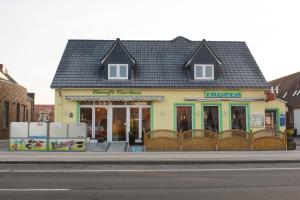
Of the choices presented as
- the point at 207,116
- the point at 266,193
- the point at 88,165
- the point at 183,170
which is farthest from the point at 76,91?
the point at 266,193

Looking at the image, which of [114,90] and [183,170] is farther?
[114,90]

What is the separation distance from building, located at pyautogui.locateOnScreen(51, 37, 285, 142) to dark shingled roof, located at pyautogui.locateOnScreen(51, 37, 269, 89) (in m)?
0.06

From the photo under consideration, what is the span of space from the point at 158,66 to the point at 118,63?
266cm

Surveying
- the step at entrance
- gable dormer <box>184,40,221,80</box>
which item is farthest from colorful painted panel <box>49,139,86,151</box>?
gable dormer <box>184,40,221,80</box>

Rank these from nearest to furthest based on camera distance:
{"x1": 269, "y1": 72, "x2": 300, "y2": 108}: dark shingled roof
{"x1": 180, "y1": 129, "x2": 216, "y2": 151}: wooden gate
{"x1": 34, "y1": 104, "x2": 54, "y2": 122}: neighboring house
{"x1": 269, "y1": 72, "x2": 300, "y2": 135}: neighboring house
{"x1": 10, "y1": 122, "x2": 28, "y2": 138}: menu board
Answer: {"x1": 10, "y1": 122, "x2": 28, "y2": 138}: menu board
{"x1": 180, "y1": 129, "x2": 216, "y2": 151}: wooden gate
{"x1": 34, "y1": 104, "x2": 54, "y2": 122}: neighboring house
{"x1": 269, "y1": 72, "x2": 300, "y2": 135}: neighboring house
{"x1": 269, "y1": 72, "x2": 300, "y2": 108}: dark shingled roof

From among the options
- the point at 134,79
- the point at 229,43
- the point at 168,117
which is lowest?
the point at 168,117

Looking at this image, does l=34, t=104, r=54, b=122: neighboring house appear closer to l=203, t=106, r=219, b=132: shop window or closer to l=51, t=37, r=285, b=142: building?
l=51, t=37, r=285, b=142: building

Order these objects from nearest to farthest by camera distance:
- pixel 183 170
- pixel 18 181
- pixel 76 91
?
pixel 18 181 < pixel 183 170 < pixel 76 91

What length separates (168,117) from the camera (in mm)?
26453

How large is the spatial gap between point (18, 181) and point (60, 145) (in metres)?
9.85

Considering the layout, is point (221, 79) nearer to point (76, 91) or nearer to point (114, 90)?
point (114, 90)

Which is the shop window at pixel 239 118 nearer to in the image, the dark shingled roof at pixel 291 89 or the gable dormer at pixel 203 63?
the gable dormer at pixel 203 63

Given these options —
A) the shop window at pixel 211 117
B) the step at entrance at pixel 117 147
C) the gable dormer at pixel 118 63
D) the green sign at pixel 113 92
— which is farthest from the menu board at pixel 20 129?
the shop window at pixel 211 117

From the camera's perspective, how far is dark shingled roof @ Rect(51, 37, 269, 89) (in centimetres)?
2645
